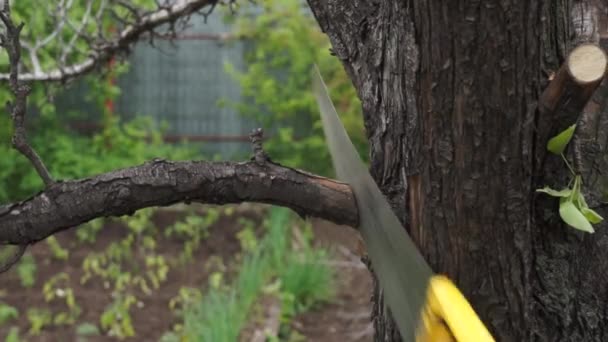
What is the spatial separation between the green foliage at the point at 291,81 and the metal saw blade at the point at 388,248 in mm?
5130

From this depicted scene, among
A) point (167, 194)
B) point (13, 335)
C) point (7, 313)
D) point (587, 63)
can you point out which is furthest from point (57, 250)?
point (587, 63)

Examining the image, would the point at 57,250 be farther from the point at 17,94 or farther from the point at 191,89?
the point at 17,94

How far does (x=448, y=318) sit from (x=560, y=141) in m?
0.31

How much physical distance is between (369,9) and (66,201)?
1.83ft

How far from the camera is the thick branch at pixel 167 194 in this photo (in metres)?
1.22

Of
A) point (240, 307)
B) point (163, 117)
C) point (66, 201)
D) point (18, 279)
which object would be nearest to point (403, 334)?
point (66, 201)

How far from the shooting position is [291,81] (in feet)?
22.8

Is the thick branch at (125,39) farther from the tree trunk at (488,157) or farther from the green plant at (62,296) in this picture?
the green plant at (62,296)

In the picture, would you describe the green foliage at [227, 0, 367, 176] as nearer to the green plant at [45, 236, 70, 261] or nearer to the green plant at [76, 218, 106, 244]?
the green plant at [76, 218, 106, 244]

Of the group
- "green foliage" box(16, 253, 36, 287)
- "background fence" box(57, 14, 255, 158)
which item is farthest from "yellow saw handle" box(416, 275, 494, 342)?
"background fence" box(57, 14, 255, 158)

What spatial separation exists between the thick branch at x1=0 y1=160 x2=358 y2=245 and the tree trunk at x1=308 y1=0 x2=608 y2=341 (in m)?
0.11

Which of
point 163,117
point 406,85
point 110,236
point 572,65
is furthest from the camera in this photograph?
point 163,117

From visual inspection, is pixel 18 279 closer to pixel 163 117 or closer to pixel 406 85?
pixel 163 117

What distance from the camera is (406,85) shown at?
1160mm
